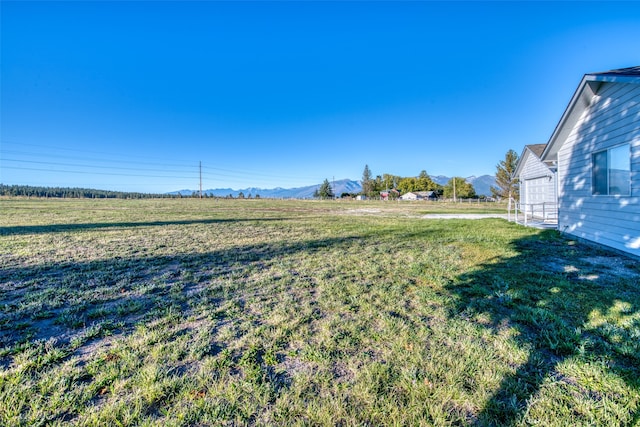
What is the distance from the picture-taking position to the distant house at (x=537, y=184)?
41.1 feet

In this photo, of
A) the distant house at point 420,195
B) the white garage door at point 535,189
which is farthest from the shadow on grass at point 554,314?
the distant house at point 420,195

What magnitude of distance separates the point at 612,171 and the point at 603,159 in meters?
0.53

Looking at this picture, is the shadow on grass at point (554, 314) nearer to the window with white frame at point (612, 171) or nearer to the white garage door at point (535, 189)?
the window with white frame at point (612, 171)

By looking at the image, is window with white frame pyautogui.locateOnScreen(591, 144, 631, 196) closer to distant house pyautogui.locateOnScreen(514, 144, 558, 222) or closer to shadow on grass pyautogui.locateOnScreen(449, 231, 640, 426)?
shadow on grass pyautogui.locateOnScreen(449, 231, 640, 426)

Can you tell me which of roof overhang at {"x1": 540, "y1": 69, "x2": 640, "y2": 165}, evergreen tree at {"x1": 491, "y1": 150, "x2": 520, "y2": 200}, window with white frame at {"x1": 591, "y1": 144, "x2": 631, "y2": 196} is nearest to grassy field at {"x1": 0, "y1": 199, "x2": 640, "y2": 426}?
window with white frame at {"x1": 591, "y1": 144, "x2": 631, "y2": 196}

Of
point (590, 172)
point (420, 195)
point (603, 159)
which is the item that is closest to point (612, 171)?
point (603, 159)

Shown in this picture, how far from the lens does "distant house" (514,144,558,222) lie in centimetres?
1252

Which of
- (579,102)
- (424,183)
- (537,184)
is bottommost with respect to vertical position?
(537,184)

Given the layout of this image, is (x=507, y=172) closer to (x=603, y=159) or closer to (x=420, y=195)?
(x=603, y=159)

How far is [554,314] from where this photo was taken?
317cm

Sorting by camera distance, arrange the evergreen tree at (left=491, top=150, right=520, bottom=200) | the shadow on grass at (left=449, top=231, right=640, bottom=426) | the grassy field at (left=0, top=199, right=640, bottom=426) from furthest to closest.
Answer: the evergreen tree at (left=491, top=150, right=520, bottom=200) → the shadow on grass at (left=449, top=231, right=640, bottom=426) → the grassy field at (left=0, top=199, right=640, bottom=426)

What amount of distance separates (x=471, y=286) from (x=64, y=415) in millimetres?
4678

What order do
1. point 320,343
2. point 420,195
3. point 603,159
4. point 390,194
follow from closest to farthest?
point 320,343 < point 603,159 < point 390,194 < point 420,195

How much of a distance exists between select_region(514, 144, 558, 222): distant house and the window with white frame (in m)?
4.80
